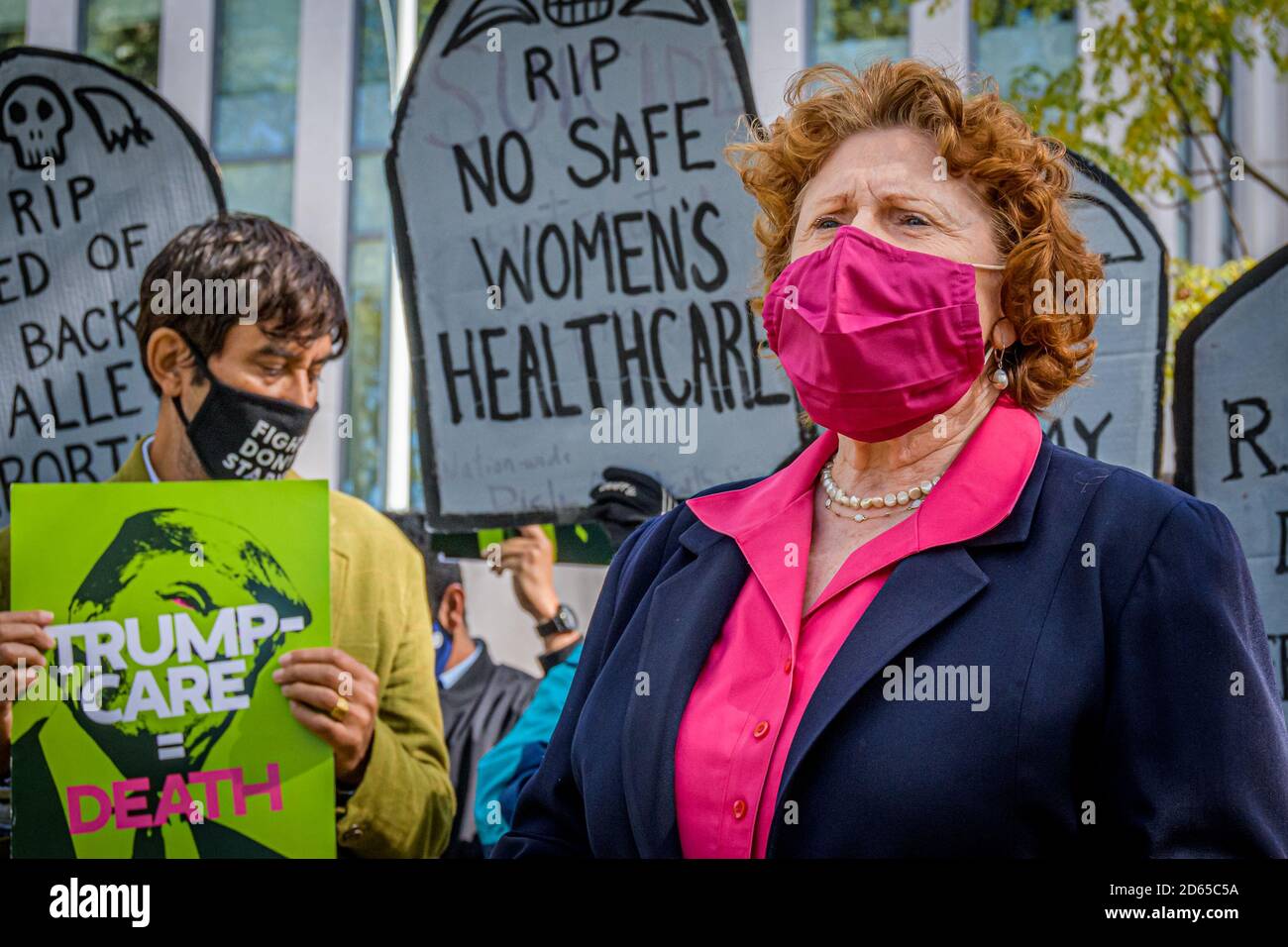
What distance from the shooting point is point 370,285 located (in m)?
3.39

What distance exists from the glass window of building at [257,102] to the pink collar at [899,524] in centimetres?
184

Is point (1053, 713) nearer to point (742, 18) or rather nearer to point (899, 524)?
point (899, 524)

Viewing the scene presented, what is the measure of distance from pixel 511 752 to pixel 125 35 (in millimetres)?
1989

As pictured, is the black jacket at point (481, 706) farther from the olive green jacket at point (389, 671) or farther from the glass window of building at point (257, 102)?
the glass window of building at point (257, 102)

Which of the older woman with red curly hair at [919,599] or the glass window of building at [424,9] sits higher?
the glass window of building at [424,9]

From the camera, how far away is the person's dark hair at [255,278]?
10.6ft

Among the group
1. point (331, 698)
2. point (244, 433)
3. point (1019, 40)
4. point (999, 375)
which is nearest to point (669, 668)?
point (999, 375)

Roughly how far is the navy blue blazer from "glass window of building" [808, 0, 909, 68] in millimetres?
1875

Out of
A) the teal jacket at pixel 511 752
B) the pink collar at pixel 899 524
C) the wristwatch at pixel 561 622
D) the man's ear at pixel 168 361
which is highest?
the man's ear at pixel 168 361

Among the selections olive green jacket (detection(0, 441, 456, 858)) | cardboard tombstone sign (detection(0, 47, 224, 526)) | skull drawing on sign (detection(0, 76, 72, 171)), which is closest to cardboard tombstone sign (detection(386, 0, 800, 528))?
olive green jacket (detection(0, 441, 456, 858))

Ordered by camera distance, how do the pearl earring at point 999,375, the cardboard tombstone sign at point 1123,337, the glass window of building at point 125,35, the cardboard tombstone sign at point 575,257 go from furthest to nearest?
the glass window of building at point 125,35 < the cardboard tombstone sign at point 575,257 < the cardboard tombstone sign at point 1123,337 < the pearl earring at point 999,375

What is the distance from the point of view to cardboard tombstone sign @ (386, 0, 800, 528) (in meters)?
3.21

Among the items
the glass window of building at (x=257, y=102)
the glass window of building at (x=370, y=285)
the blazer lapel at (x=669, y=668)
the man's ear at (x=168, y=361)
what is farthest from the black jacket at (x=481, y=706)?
the blazer lapel at (x=669, y=668)

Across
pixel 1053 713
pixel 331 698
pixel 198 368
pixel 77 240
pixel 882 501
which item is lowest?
pixel 331 698
